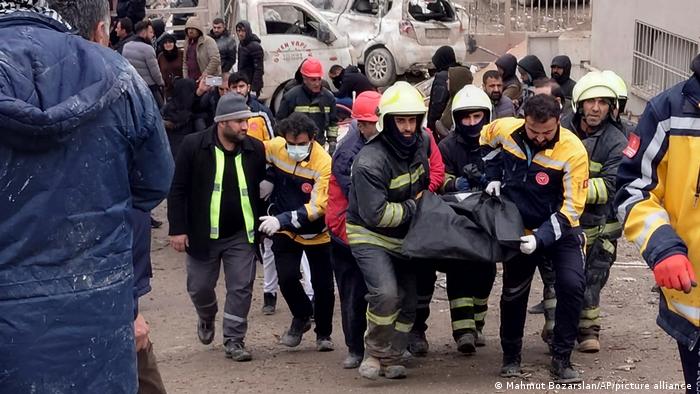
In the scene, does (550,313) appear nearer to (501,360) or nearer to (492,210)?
(501,360)

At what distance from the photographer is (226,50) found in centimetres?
1889

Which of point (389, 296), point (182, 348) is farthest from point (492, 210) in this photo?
point (182, 348)

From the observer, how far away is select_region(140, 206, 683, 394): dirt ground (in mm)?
7680

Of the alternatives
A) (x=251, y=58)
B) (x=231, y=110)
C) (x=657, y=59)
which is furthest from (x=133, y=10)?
(x=231, y=110)

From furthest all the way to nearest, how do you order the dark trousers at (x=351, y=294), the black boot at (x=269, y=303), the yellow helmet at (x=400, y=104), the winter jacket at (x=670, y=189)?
the black boot at (x=269, y=303) → the dark trousers at (x=351, y=294) → the yellow helmet at (x=400, y=104) → the winter jacket at (x=670, y=189)

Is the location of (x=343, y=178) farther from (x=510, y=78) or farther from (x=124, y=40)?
(x=124, y=40)

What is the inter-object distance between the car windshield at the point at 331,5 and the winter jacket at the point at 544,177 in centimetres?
1767

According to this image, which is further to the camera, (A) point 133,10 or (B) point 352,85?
(A) point 133,10

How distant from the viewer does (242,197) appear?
8242 mm

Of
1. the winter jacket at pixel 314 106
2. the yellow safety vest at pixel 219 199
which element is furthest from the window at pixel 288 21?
the yellow safety vest at pixel 219 199

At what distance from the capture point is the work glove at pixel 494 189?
24.7ft

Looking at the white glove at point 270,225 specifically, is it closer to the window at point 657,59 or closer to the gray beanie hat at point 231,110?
the gray beanie hat at point 231,110

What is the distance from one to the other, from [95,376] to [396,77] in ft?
68.2

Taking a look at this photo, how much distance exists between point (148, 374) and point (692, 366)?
2149 millimetres
